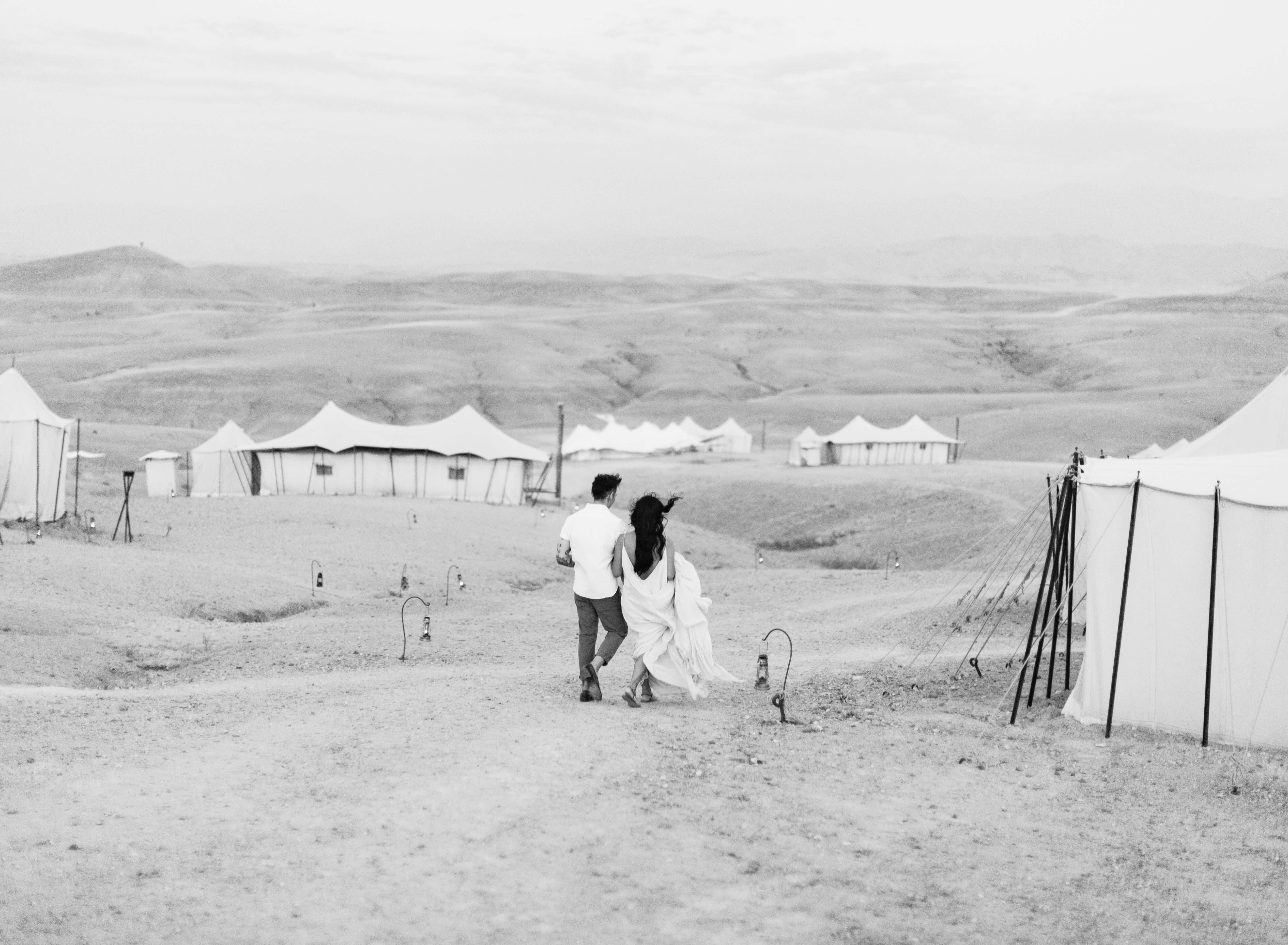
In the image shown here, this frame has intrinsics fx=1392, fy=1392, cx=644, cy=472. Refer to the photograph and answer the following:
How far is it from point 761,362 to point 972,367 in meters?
15.2

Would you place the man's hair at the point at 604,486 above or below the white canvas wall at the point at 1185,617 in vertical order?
above

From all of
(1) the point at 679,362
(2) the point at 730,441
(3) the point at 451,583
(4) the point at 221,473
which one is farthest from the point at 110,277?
(3) the point at 451,583

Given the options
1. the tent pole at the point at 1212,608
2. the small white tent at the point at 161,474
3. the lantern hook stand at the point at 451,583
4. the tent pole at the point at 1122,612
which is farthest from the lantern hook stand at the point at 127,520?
the tent pole at the point at 1212,608

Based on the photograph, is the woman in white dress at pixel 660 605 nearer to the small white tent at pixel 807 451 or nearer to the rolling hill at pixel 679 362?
the small white tent at pixel 807 451

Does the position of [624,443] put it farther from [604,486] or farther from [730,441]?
[604,486]

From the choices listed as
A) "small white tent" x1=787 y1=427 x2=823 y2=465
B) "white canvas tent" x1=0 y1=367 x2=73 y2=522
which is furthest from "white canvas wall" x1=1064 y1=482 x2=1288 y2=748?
"small white tent" x1=787 y1=427 x2=823 y2=465

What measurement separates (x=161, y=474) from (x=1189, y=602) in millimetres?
30854

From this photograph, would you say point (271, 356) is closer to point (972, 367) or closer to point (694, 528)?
point (972, 367)

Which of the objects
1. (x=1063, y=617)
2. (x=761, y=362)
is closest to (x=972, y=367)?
(x=761, y=362)

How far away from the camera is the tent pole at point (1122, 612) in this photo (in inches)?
404

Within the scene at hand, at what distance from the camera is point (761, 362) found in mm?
102188

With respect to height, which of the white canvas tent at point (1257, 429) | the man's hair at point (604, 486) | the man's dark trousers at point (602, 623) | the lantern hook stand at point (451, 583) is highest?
the white canvas tent at point (1257, 429)

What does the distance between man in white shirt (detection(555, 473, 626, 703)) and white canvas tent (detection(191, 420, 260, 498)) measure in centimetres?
2904

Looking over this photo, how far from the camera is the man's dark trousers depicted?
32.6 ft
